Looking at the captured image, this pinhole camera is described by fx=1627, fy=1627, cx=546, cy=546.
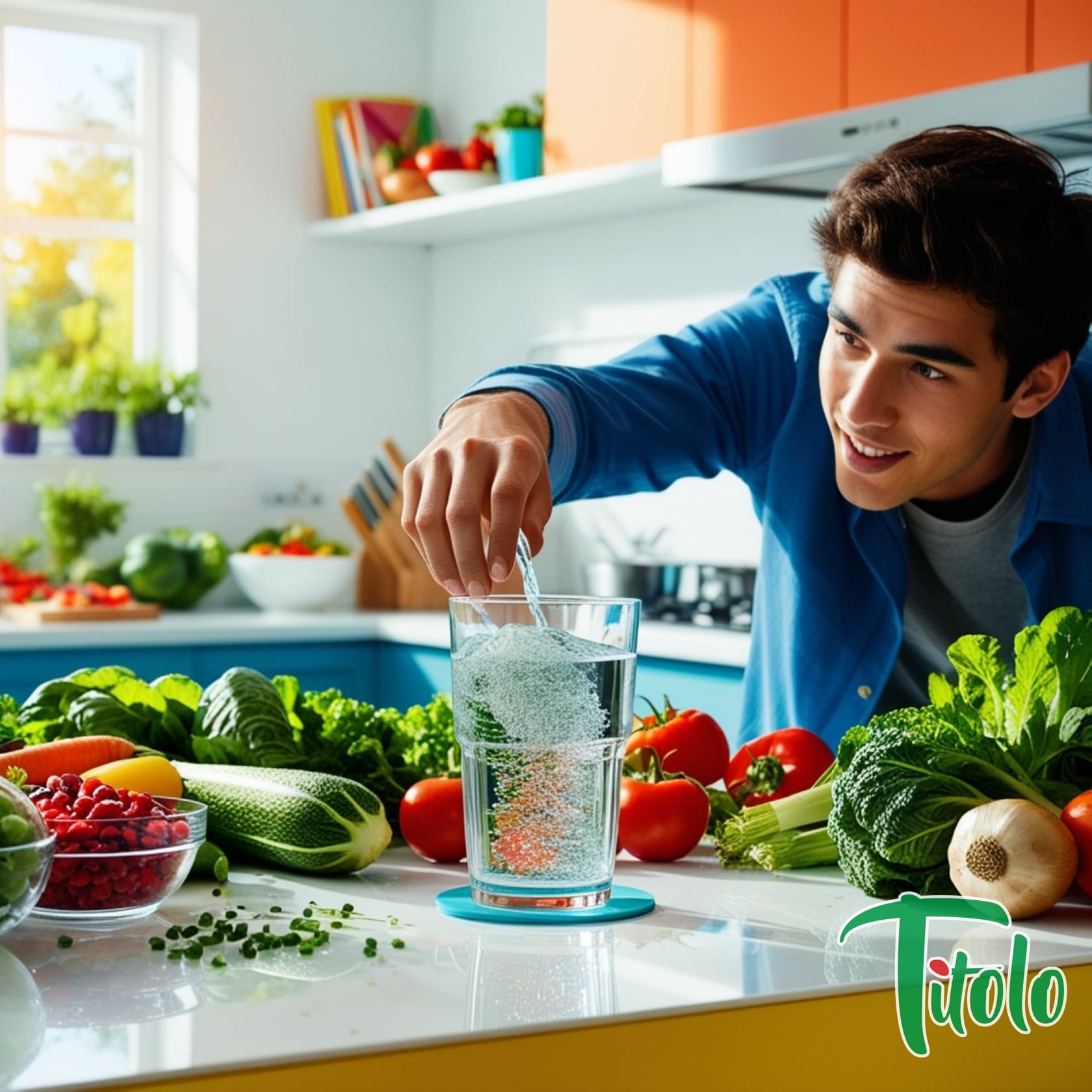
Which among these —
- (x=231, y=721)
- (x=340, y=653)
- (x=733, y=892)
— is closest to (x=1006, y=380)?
(x=733, y=892)

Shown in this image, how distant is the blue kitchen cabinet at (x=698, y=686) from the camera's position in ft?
10.0

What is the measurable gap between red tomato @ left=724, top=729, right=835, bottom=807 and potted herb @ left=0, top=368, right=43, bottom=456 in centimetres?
327

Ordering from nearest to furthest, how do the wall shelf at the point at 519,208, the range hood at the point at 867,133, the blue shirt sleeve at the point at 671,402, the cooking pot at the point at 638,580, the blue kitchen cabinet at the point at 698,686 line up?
the blue shirt sleeve at the point at 671,402 → the range hood at the point at 867,133 → the blue kitchen cabinet at the point at 698,686 → the wall shelf at the point at 519,208 → the cooking pot at the point at 638,580

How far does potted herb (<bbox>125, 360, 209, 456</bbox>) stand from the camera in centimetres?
434

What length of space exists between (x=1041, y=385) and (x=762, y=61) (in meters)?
1.69

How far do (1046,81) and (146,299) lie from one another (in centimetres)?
286

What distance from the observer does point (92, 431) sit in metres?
4.29

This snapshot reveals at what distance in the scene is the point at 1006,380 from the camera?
1.51 meters

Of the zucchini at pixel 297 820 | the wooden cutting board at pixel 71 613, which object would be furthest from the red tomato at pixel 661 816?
the wooden cutting board at pixel 71 613

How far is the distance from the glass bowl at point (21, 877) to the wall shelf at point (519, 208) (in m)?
2.60

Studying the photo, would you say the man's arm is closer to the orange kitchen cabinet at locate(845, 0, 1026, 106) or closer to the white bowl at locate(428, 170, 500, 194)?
the orange kitchen cabinet at locate(845, 0, 1026, 106)

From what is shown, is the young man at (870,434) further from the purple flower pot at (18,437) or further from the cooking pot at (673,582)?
the purple flower pot at (18,437)

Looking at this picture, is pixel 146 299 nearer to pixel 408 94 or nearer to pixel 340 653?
pixel 408 94

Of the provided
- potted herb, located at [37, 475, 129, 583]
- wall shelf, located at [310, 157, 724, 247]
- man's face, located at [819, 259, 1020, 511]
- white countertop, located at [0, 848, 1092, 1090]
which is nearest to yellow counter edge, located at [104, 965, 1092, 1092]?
white countertop, located at [0, 848, 1092, 1090]
